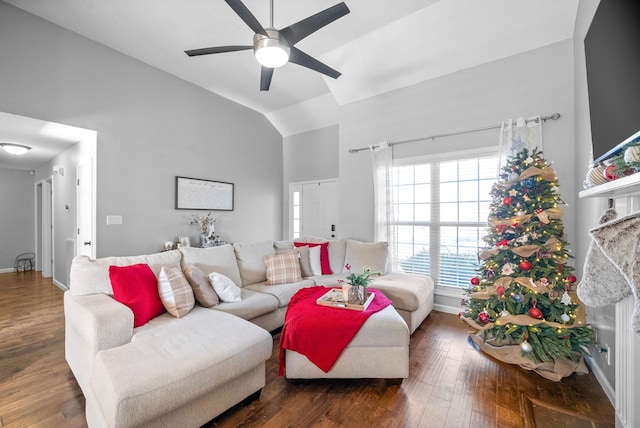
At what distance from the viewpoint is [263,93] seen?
4699 mm

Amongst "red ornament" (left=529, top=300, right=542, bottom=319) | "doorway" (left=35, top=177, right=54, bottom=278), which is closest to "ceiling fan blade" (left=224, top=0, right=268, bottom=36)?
"red ornament" (left=529, top=300, right=542, bottom=319)

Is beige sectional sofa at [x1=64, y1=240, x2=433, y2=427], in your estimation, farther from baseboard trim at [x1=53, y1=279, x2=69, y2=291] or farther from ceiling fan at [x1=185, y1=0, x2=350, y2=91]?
baseboard trim at [x1=53, y1=279, x2=69, y2=291]

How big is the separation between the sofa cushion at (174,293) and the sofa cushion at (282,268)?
3.42ft

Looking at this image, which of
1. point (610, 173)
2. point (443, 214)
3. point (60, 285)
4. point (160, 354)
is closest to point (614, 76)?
point (610, 173)

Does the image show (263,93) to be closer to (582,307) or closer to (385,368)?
(385,368)

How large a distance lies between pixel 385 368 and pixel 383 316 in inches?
13.5

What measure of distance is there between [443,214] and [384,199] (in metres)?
0.81

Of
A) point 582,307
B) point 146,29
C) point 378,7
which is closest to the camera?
point 582,307

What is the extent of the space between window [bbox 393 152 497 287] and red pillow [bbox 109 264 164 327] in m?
3.00

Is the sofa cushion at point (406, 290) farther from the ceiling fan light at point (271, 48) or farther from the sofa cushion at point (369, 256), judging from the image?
the ceiling fan light at point (271, 48)

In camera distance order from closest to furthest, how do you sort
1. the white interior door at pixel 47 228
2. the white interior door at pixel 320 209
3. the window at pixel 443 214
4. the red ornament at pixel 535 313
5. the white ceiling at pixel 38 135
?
the red ornament at pixel 535 313 < the white ceiling at pixel 38 135 < the window at pixel 443 214 < the white interior door at pixel 320 209 < the white interior door at pixel 47 228

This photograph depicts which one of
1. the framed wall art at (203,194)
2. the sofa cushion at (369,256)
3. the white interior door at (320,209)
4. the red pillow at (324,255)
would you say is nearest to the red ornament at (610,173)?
the sofa cushion at (369,256)

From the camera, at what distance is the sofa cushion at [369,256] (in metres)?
3.58

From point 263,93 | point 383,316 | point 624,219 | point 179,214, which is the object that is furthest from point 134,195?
point 624,219
